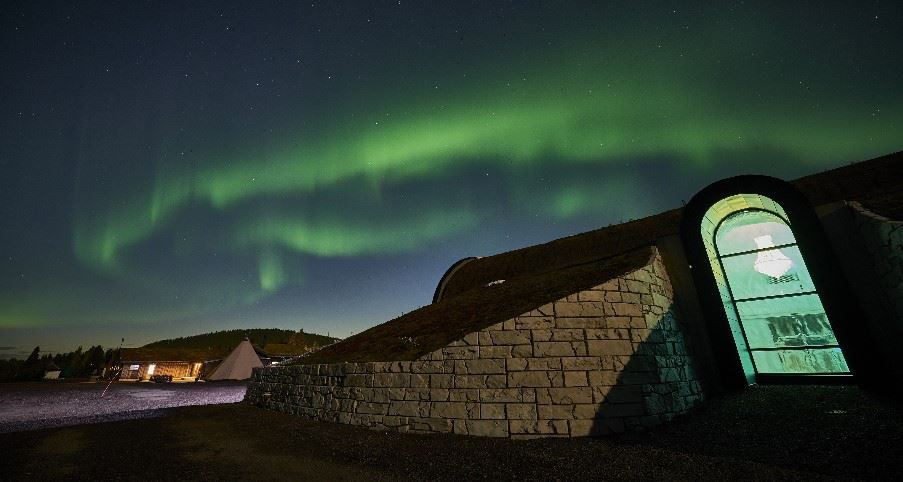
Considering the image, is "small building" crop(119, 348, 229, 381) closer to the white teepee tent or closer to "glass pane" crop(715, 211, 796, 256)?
the white teepee tent

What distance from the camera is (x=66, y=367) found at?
80750mm

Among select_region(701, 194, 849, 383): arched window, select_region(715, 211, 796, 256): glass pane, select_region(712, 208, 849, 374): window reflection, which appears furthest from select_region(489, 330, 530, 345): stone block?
select_region(715, 211, 796, 256): glass pane

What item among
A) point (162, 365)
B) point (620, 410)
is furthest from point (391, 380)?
point (162, 365)

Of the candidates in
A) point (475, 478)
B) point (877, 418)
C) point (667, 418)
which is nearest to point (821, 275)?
point (877, 418)

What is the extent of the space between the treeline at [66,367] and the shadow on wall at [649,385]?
303 feet

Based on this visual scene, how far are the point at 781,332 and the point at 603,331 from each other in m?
6.56

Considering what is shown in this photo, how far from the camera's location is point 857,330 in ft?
26.1

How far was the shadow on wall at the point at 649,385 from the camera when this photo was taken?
6.79m

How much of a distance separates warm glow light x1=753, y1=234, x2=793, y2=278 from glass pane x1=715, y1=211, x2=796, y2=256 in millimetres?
253

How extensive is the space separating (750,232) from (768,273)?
152 centimetres

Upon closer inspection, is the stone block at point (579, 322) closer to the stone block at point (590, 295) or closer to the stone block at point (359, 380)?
the stone block at point (590, 295)

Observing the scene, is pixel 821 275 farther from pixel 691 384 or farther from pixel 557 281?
pixel 557 281

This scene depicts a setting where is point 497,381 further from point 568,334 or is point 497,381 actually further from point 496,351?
point 568,334

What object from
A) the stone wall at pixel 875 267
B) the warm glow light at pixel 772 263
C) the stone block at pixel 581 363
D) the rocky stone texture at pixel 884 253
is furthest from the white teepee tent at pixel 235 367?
the rocky stone texture at pixel 884 253
